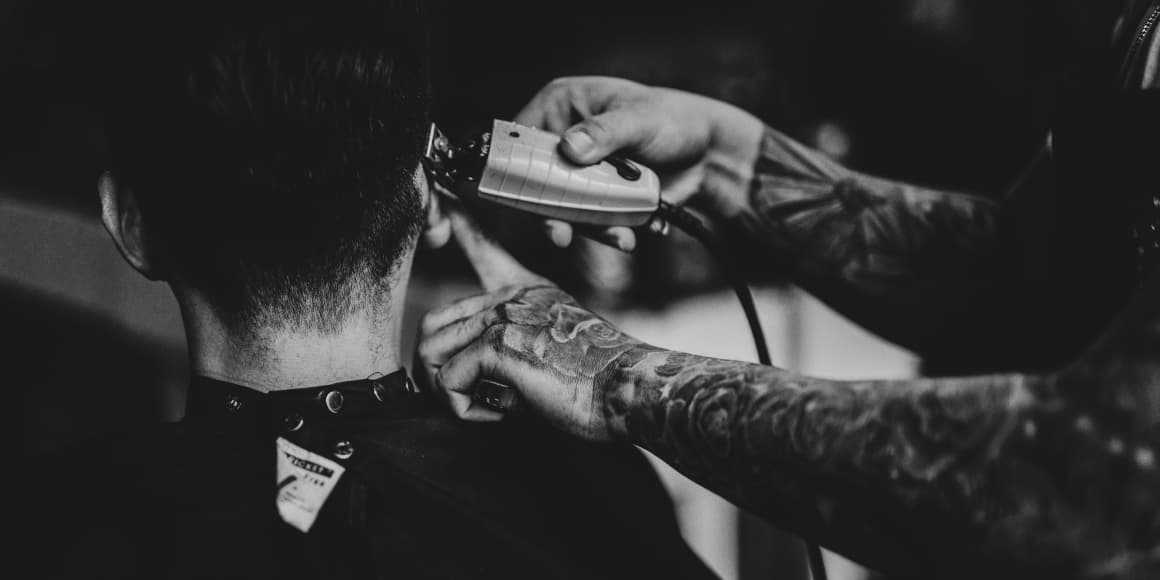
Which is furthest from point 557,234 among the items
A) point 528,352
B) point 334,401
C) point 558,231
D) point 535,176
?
point 334,401

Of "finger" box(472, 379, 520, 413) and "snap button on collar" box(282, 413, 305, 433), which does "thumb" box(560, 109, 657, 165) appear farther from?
"snap button on collar" box(282, 413, 305, 433)

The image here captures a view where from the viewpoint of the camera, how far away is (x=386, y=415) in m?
0.93

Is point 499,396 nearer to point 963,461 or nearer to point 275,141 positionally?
point 275,141

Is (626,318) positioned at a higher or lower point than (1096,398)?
lower

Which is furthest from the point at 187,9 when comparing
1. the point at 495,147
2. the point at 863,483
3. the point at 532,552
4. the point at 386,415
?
the point at 863,483

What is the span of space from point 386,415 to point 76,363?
1087mm

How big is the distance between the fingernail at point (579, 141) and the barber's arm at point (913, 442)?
244 millimetres

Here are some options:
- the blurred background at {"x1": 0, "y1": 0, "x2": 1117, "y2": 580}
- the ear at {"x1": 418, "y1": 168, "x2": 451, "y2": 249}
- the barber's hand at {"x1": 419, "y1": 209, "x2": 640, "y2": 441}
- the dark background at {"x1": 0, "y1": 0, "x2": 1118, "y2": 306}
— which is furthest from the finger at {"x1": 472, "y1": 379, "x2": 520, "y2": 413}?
the dark background at {"x1": 0, "y1": 0, "x2": 1118, "y2": 306}

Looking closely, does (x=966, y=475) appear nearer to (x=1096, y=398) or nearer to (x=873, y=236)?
(x=1096, y=398)

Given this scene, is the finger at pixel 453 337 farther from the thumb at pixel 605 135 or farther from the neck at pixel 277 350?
the thumb at pixel 605 135

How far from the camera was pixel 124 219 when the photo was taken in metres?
0.91

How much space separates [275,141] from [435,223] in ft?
0.90

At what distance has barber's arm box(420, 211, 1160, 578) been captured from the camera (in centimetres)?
57

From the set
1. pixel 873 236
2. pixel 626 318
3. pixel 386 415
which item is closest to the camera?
pixel 386 415
